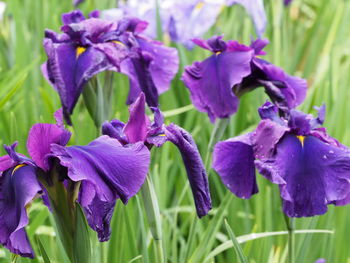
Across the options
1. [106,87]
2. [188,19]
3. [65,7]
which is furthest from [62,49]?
[65,7]

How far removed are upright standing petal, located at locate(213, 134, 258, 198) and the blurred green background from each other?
11 cm

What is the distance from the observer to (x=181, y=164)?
4.85 feet

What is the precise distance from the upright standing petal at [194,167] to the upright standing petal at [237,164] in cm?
13

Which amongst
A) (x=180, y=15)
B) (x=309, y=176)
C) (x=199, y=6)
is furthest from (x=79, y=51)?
(x=199, y=6)

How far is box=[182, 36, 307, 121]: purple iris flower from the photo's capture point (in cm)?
109

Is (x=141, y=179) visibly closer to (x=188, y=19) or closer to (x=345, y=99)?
(x=345, y=99)

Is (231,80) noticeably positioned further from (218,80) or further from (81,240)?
(81,240)

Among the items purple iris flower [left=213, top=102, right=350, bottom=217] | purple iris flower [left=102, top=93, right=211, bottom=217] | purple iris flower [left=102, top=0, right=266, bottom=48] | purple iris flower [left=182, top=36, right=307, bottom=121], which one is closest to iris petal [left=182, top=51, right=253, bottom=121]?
purple iris flower [left=182, top=36, right=307, bottom=121]

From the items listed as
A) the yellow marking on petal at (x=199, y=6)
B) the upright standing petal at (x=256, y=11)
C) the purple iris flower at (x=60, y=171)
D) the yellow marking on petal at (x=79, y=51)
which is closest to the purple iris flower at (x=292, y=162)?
the purple iris flower at (x=60, y=171)

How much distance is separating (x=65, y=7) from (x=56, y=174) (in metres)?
1.74

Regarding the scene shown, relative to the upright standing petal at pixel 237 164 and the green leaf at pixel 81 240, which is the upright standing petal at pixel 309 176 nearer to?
the upright standing petal at pixel 237 164

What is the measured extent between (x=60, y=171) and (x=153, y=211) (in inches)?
6.2

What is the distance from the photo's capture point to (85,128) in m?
1.32

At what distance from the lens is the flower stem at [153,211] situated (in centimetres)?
84
